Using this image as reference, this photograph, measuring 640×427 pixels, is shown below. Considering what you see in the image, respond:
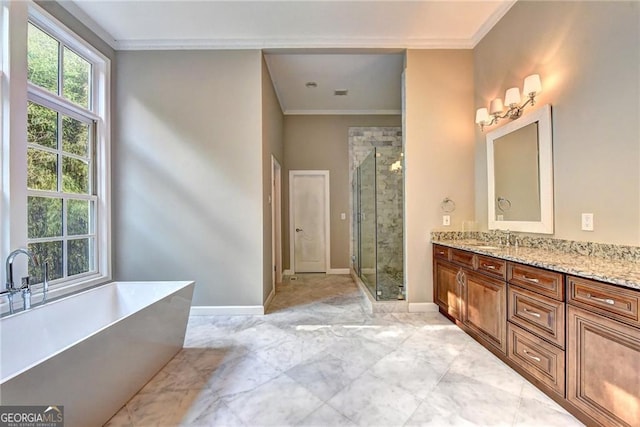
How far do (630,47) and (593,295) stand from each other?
1.51 metres

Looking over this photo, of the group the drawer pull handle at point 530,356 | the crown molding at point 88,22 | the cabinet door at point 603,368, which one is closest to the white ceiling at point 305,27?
the crown molding at point 88,22

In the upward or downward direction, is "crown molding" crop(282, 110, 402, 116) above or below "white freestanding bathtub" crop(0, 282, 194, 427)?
above

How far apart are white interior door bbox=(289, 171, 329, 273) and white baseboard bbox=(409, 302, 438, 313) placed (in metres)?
2.37

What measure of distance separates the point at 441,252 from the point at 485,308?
830mm

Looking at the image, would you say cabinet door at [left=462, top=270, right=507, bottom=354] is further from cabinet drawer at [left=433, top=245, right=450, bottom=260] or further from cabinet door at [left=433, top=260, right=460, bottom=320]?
cabinet drawer at [left=433, top=245, right=450, bottom=260]

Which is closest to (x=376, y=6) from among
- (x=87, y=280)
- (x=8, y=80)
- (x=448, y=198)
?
(x=448, y=198)

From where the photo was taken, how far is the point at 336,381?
1.87 meters

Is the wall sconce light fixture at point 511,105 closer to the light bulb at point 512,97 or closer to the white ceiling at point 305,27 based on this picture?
the light bulb at point 512,97

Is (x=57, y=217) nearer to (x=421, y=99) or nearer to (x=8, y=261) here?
(x=8, y=261)

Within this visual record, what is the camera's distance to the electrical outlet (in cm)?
185

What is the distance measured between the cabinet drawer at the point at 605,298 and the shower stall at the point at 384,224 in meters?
1.92

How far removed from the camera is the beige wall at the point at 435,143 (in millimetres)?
3227

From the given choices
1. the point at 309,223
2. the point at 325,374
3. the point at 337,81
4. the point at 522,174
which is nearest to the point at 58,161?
the point at 325,374

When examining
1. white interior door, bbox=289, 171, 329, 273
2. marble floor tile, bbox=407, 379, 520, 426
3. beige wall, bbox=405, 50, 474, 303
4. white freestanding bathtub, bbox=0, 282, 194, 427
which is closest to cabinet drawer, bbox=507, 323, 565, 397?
marble floor tile, bbox=407, 379, 520, 426
